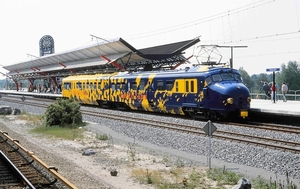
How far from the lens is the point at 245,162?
1149cm

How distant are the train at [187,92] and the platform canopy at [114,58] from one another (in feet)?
30.0

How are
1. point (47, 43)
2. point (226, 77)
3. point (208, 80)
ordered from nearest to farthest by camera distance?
point (208, 80), point (226, 77), point (47, 43)

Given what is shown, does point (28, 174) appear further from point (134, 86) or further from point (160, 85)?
point (134, 86)

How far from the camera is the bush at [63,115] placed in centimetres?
2088

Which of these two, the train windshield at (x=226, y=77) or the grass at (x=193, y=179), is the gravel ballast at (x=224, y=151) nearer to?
the grass at (x=193, y=179)

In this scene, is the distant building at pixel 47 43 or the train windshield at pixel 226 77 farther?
the distant building at pixel 47 43

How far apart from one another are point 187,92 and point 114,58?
20.5m

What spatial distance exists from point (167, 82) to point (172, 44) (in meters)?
21.2

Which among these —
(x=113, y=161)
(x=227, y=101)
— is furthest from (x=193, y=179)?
(x=227, y=101)

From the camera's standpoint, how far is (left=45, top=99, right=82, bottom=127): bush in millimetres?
20875

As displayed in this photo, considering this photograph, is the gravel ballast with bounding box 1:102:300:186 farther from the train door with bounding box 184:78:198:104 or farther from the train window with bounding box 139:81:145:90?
the train window with bounding box 139:81:145:90

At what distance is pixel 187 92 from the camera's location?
20.3 m

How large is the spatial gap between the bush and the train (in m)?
5.03

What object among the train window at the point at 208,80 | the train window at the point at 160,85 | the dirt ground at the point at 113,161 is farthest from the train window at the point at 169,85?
the dirt ground at the point at 113,161
